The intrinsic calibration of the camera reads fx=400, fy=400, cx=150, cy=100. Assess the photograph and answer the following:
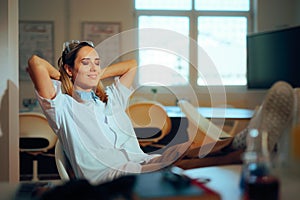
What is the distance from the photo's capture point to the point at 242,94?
5.63m

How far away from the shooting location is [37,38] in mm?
5348

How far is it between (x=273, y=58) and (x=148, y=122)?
3368 millimetres

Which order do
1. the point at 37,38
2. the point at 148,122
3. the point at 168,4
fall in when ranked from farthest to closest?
the point at 168,4 → the point at 37,38 → the point at 148,122

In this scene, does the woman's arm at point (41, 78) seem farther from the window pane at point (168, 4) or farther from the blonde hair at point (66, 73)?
the window pane at point (168, 4)

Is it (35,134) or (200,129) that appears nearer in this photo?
(200,129)

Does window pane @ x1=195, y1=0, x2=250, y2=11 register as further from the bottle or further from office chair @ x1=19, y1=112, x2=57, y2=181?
the bottle

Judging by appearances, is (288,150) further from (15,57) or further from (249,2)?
(249,2)

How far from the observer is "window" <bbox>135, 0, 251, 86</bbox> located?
5.63 meters

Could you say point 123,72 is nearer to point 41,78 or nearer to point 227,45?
point 41,78

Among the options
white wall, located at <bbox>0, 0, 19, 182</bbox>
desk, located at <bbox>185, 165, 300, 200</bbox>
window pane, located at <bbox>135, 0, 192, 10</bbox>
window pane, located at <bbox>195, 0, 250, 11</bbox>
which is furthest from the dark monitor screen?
desk, located at <bbox>185, 165, 300, 200</bbox>

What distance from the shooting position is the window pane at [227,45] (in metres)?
5.77

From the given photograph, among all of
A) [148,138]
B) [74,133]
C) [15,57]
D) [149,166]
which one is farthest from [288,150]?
[15,57]

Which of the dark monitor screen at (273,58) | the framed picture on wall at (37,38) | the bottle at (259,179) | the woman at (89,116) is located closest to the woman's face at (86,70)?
the woman at (89,116)

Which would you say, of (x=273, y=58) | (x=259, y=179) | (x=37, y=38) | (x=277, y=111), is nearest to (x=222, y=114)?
(x=273, y=58)
